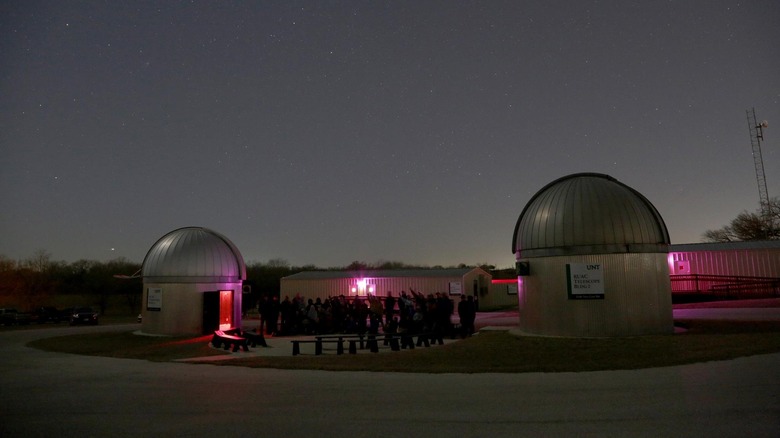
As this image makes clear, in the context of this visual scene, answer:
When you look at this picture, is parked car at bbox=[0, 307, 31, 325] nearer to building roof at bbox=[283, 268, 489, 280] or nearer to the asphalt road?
building roof at bbox=[283, 268, 489, 280]

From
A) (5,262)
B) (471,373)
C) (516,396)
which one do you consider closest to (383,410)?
(516,396)

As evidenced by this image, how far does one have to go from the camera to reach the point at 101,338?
71.3ft

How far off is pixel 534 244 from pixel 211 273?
14.2 meters

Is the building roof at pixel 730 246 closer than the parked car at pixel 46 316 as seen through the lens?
Yes

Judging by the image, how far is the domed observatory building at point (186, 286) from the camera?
22594 mm

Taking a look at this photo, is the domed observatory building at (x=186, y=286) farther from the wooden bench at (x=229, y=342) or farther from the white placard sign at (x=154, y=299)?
the wooden bench at (x=229, y=342)

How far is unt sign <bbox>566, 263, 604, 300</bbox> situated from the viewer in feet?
51.1

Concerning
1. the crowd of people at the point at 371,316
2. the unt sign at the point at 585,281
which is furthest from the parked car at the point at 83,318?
the unt sign at the point at 585,281

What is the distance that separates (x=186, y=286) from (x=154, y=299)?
1590mm

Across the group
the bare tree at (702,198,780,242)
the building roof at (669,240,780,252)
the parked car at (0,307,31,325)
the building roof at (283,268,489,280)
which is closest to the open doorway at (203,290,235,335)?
the building roof at (283,268,489,280)

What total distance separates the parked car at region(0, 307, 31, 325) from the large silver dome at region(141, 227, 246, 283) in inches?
742

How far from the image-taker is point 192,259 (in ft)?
75.0

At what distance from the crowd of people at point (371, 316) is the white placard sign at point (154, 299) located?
5231 millimetres

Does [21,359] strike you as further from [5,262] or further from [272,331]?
[5,262]
